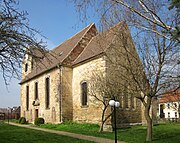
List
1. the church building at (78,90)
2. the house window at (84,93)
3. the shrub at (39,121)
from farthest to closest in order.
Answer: the shrub at (39,121), the house window at (84,93), the church building at (78,90)

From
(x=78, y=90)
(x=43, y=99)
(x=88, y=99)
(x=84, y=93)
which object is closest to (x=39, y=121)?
(x=43, y=99)

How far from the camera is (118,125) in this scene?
2256 cm

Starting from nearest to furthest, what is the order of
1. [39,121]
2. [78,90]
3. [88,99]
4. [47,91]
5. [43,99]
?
[88,99]
[78,90]
[39,121]
[47,91]
[43,99]

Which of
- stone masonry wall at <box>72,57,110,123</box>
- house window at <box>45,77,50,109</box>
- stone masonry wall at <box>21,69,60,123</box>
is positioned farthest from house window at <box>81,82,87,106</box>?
house window at <box>45,77,50,109</box>

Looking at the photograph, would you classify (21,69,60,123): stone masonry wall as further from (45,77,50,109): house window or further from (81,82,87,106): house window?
(81,82,87,106): house window

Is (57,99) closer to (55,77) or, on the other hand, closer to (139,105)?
(55,77)

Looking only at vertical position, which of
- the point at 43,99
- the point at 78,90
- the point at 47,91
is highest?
the point at 78,90

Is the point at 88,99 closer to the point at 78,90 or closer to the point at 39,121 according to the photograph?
the point at 78,90

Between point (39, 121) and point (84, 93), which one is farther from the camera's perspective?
point (39, 121)

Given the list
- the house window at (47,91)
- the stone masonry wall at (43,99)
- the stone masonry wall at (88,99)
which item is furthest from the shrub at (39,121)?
the stone masonry wall at (88,99)

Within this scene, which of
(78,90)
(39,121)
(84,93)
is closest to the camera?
(84,93)

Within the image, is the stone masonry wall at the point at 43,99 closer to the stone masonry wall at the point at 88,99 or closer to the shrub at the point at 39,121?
the shrub at the point at 39,121

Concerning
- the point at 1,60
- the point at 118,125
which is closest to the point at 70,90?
the point at 118,125

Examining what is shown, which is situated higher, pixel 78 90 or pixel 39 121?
pixel 78 90
